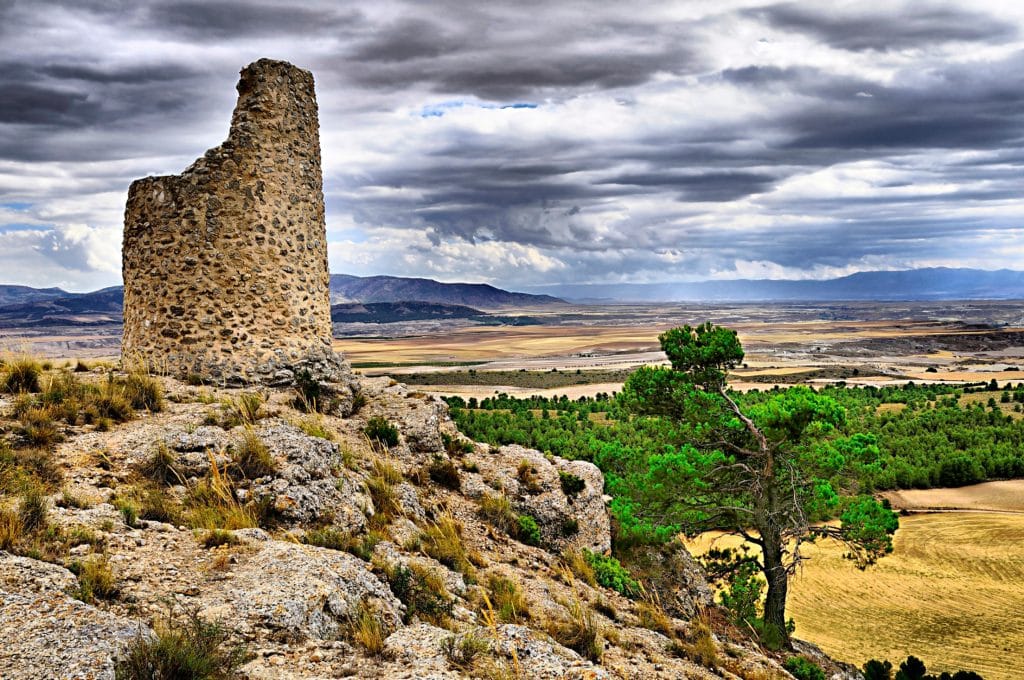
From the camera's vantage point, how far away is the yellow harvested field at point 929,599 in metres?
20.4

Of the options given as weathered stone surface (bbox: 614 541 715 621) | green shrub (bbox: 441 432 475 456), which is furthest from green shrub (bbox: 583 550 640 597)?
green shrub (bbox: 441 432 475 456)

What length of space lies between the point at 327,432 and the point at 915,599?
23.5 meters

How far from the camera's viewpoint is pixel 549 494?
12711 mm

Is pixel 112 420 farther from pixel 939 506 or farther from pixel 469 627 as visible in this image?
pixel 939 506

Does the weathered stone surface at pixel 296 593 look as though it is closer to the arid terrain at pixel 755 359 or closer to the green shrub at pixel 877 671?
the green shrub at pixel 877 671

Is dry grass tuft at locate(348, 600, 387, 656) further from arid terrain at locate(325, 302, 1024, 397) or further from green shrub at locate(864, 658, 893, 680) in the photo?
arid terrain at locate(325, 302, 1024, 397)

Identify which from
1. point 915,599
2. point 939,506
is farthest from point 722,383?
point 939,506

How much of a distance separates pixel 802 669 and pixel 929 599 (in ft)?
51.7

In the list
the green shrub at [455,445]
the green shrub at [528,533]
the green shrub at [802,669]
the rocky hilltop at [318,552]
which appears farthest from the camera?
the green shrub at [455,445]

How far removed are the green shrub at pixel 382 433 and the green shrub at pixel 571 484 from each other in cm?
331

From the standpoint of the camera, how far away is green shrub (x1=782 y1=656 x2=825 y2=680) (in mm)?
12383

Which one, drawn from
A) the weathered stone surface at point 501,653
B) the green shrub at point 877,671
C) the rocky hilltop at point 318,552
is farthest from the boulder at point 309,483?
the green shrub at point 877,671

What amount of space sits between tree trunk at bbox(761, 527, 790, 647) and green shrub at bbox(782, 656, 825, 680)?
1599 mm

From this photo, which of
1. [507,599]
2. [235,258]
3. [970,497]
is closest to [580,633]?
[507,599]
